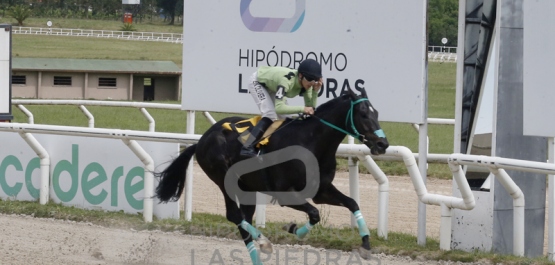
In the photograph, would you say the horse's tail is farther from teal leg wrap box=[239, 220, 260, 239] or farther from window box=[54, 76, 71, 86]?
window box=[54, 76, 71, 86]

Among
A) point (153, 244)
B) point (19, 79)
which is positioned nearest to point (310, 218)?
point (153, 244)

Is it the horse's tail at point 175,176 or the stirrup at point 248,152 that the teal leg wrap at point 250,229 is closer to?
the stirrup at point 248,152

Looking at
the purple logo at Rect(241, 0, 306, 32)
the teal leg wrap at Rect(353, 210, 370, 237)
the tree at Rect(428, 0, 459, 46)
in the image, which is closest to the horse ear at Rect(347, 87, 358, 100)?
the teal leg wrap at Rect(353, 210, 370, 237)

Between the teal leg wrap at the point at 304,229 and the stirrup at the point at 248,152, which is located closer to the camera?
the teal leg wrap at the point at 304,229

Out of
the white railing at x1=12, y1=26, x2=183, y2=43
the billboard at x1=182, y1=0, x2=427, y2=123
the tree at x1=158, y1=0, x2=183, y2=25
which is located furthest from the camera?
the tree at x1=158, y1=0, x2=183, y2=25

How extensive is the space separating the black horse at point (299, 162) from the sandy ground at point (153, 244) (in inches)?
17.1

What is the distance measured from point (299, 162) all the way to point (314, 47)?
1.49 meters

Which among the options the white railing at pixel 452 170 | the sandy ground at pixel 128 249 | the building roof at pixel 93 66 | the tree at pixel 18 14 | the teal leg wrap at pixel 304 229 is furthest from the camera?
the tree at pixel 18 14

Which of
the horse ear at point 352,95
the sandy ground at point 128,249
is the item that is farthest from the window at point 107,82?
the horse ear at point 352,95

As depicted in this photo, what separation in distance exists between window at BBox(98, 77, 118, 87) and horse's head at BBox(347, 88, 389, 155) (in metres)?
27.8

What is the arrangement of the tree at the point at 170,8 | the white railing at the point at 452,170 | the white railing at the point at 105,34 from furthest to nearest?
the tree at the point at 170,8, the white railing at the point at 105,34, the white railing at the point at 452,170

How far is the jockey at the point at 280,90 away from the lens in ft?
18.5

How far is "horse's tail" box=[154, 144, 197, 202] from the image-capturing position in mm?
6418

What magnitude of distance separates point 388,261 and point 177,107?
15.9ft
